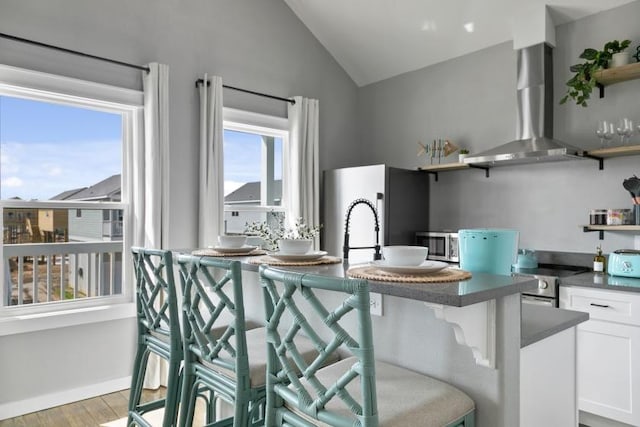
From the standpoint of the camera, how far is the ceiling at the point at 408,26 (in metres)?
3.54

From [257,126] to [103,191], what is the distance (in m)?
1.45

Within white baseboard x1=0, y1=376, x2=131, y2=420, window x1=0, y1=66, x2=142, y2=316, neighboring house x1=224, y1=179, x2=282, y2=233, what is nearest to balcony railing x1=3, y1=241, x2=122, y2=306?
window x1=0, y1=66, x2=142, y2=316

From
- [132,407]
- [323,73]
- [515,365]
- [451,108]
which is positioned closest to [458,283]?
[515,365]

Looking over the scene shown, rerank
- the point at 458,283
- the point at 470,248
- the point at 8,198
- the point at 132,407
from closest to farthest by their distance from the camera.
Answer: the point at 458,283 < the point at 470,248 < the point at 132,407 < the point at 8,198

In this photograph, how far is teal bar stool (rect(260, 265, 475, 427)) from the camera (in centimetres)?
108

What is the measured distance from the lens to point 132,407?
93.4 inches

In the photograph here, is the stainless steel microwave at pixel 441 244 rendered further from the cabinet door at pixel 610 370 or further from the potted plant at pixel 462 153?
the cabinet door at pixel 610 370

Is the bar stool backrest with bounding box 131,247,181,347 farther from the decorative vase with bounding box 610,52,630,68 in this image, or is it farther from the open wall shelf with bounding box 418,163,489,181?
the decorative vase with bounding box 610,52,630,68

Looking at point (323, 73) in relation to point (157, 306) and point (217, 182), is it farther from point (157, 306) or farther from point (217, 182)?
point (157, 306)

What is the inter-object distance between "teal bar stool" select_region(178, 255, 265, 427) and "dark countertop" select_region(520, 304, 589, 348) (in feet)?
3.11

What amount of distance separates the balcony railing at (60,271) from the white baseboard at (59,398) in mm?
645

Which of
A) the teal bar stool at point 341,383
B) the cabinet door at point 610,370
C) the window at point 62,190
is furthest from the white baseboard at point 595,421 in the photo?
the window at point 62,190

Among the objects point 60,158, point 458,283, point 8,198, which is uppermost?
point 60,158

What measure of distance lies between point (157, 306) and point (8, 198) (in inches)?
49.1
